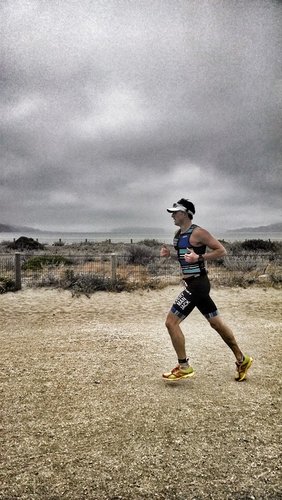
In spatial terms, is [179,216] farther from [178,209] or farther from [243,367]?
[243,367]

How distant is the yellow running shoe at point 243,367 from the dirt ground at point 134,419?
0.35 feet

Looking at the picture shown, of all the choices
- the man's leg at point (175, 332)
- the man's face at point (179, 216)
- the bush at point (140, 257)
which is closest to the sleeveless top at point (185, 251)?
the man's face at point (179, 216)

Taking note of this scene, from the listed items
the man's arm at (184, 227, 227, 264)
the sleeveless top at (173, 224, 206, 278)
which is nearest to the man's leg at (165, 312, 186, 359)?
the sleeveless top at (173, 224, 206, 278)

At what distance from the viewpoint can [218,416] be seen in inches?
159

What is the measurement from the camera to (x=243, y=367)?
4.99 m

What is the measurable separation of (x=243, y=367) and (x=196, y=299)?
1.17m

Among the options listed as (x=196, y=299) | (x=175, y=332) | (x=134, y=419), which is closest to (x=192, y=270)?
(x=196, y=299)

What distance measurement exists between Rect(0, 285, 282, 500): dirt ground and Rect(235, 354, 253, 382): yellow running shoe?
107 mm

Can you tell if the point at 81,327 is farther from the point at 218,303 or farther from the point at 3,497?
the point at 3,497

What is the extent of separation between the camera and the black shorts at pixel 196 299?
4.64 metres

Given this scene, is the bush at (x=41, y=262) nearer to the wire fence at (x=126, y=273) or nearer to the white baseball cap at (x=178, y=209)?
the wire fence at (x=126, y=273)

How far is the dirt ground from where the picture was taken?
3.01 m

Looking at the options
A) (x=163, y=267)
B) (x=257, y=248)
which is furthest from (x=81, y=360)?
(x=257, y=248)

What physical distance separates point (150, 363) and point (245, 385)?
1546mm
